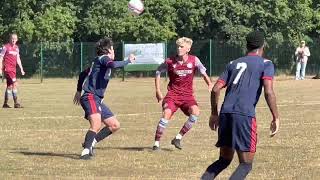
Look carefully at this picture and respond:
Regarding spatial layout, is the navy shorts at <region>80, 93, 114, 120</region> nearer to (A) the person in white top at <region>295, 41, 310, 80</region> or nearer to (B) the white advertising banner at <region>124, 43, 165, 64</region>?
(A) the person in white top at <region>295, 41, 310, 80</region>

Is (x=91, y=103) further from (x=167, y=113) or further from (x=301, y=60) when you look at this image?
(x=301, y=60)

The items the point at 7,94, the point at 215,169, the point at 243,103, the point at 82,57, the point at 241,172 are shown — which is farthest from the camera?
the point at 82,57

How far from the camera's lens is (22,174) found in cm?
1046

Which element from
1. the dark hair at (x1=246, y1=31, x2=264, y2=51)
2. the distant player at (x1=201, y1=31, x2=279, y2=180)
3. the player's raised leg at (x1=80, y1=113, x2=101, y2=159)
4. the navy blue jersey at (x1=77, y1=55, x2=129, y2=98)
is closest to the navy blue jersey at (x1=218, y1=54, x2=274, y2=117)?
the distant player at (x1=201, y1=31, x2=279, y2=180)

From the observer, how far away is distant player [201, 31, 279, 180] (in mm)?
8305

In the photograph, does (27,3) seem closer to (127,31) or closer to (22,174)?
(127,31)

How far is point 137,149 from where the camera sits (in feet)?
43.0

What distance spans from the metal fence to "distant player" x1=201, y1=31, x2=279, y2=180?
1485 inches

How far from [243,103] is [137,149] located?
16.5 ft

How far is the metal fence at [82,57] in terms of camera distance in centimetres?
4734

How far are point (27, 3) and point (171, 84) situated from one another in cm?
3786

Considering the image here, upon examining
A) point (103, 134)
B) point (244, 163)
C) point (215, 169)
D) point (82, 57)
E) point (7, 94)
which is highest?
point (244, 163)

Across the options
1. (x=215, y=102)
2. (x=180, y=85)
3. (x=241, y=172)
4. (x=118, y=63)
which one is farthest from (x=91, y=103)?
(x=241, y=172)

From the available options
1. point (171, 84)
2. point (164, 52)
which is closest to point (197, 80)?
A: point (164, 52)
